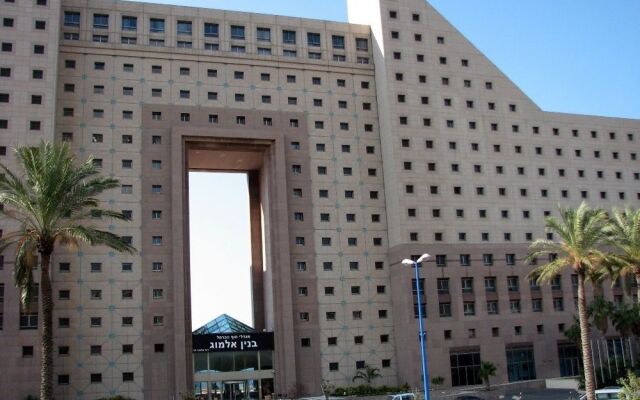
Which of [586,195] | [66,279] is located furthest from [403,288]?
[66,279]

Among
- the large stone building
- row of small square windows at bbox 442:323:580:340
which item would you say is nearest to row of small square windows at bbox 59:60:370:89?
the large stone building

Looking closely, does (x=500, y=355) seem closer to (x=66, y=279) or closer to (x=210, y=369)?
(x=210, y=369)

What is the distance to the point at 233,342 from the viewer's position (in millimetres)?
54438

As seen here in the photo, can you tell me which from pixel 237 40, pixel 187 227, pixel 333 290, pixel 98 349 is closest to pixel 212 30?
pixel 237 40

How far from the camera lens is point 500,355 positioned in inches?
2250

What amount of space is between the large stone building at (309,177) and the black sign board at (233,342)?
1.32 meters

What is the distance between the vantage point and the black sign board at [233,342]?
5366 cm

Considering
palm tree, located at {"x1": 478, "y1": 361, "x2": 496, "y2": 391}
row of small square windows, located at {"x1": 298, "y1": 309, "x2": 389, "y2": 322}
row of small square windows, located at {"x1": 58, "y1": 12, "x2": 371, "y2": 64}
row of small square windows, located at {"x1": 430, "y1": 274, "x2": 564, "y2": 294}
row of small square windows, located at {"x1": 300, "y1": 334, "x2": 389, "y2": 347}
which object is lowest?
palm tree, located at {"x1": 478, "y1": 361, "x2": 496, "y2": 391}

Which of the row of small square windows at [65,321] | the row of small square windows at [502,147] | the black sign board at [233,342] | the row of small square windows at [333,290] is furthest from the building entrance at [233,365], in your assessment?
the row of small square windows at [502,147]

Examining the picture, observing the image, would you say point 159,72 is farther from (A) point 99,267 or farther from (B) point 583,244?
(B) point 583,244

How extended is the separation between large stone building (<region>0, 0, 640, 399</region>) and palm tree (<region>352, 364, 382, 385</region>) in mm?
751

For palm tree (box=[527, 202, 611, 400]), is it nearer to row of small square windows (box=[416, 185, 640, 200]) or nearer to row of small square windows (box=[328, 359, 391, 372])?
row of small square windows (box=[416, 185, 640, 200])

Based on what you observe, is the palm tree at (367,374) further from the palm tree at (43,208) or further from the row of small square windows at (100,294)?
the palm tree at (43,208)

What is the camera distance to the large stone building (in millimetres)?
51688
